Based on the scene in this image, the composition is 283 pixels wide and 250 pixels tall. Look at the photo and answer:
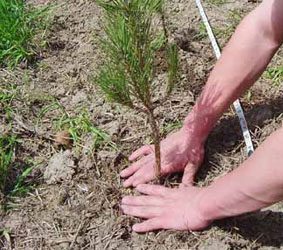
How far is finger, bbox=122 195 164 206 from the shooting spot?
6.24 feet

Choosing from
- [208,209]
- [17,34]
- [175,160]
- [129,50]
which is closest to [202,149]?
[175,160]

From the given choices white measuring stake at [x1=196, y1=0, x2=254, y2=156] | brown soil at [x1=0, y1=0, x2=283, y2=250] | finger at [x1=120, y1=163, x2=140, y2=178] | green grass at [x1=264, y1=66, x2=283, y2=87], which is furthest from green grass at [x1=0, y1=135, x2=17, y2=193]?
green grass at [x1=264, y1=66, x2=283, y2=87]

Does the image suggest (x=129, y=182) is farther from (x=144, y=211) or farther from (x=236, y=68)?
(x=236, y=68)

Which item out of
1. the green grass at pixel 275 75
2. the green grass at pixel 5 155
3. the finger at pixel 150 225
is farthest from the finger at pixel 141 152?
the green grass at pixel 275 75

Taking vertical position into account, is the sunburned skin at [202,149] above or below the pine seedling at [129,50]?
below

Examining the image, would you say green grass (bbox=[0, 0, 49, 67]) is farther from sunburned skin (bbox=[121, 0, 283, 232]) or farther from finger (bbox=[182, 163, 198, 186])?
finger (bbox=[182, 163, 198, 186])

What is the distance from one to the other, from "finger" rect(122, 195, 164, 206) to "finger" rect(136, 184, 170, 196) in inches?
0.8

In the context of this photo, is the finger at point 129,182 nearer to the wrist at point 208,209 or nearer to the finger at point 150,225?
the finger at point 150,225

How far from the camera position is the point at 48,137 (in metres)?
2.18

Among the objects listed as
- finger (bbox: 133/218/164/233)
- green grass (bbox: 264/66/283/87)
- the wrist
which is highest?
green grass (bbox: 264/66/283/87)

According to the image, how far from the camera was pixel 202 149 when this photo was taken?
2033 millimetres

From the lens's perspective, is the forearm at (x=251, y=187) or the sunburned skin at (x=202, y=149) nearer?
the forearm at (x=251, y=187)

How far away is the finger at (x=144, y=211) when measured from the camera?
1.89m

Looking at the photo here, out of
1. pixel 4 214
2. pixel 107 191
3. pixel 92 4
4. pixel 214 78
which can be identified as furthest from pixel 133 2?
pixel 92 4
